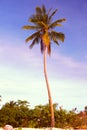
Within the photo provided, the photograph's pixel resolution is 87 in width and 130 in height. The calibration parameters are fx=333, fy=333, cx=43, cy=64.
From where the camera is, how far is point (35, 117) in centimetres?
3956

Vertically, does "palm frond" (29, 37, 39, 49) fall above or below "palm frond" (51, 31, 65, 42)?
below

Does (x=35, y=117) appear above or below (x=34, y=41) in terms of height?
below

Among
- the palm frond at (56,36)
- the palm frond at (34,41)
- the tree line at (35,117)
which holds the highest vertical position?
the palm frond at (56,36)

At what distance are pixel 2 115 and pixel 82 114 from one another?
10.5 metres

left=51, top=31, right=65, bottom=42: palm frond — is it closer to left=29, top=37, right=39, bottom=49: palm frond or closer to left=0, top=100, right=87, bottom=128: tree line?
left=29, top=37, right=39, bottom=49: palm frond

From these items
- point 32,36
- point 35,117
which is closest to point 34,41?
point 32,36

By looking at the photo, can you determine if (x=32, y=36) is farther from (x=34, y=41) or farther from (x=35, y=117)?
(x=35, y=117)

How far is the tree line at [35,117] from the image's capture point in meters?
38.7

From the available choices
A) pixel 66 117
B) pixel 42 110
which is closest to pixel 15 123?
pixel 42 110

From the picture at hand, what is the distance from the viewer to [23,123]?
127ft

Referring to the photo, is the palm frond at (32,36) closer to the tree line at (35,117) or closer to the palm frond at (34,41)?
the palm frond at (34,41)

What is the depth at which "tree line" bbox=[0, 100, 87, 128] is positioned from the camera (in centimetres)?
3865

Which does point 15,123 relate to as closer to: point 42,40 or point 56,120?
point 56,120

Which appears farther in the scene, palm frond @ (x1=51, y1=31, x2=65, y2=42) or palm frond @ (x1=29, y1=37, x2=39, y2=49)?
palm frond @ (x1=51, y1=31, x2=65, y2=42)
